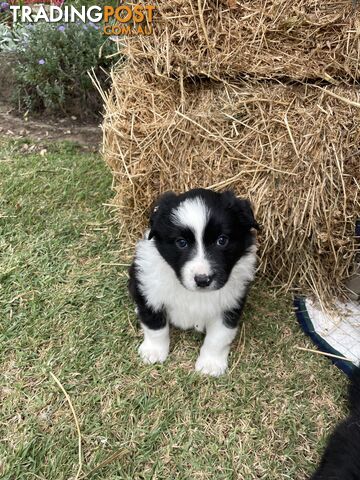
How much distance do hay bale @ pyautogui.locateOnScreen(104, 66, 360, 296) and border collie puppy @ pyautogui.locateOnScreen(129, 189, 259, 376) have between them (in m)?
0.47

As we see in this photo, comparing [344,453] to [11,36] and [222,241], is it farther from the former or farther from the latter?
[11,36]

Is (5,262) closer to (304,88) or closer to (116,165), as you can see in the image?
(116,165)

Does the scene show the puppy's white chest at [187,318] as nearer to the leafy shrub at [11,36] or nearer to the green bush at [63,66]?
the green bush at [63,66]

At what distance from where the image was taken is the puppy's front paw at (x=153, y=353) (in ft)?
8.40

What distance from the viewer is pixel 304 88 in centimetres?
257

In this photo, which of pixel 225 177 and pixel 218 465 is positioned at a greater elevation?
pixel 225 177

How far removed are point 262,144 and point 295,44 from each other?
0.55 m

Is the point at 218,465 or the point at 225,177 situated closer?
the point at 218,465

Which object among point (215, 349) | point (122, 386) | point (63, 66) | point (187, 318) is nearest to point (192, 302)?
point (187, 318)

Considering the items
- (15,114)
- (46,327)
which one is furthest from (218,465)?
(15,114)

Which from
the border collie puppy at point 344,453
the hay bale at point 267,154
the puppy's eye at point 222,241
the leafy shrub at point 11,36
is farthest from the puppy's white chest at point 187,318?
the leafy shrub at point 11,36

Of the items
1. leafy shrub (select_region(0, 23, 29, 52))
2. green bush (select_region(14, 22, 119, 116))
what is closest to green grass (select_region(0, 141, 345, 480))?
green bush (select_region(14, 22, 119, 116))

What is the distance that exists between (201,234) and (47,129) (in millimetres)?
3292

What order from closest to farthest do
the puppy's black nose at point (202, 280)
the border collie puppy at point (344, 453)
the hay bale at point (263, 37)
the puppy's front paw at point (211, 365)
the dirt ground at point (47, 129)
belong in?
the border collie puppy at point (344, 453), the puppy's black nose at point (202, 280), the hay bale at point (263, 37), the puppy's front paw at point (211, 365), the dirt ground at point (47, 129)
